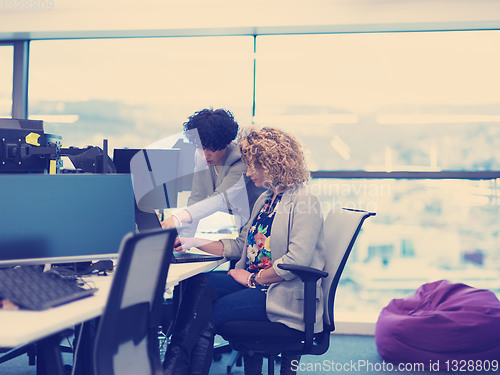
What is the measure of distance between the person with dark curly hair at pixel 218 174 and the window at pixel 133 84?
4.36 feet

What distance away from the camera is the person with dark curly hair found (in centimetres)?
268

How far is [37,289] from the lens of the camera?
1506 millimetres

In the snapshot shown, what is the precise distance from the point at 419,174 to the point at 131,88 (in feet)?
7.96

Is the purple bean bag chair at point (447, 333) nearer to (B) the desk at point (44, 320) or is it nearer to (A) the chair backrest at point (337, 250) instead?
(A) the chair backrest at point (337, 250)

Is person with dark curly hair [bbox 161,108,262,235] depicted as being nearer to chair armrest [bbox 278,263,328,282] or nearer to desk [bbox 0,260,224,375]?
chair armrest [bbox 278,263,328,282]

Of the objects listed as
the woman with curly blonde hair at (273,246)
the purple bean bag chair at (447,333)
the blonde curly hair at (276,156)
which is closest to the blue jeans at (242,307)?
the woman with curly blonde hair at (273,246)

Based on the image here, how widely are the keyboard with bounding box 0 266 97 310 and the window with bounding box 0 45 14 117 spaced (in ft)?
10.3

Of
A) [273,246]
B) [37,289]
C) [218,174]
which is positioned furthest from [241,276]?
[37,289]

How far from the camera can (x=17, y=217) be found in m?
1.72

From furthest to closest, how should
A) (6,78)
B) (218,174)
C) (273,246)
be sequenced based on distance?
(6,78), (218,174), (273,246)

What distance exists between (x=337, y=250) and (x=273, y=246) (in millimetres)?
282

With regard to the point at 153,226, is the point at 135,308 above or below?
below

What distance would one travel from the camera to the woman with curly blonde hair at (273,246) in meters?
2.14

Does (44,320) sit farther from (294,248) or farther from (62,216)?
(294,248)
